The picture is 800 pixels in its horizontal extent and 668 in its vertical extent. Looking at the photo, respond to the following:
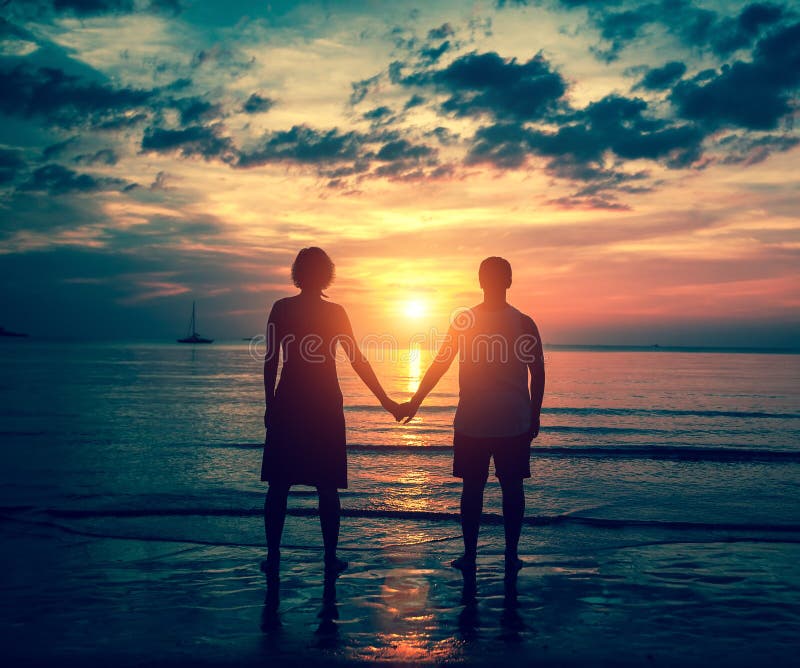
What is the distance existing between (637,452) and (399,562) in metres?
8.78

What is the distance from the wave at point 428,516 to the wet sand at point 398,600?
0.39 metres

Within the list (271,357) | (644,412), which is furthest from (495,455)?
(644,412)

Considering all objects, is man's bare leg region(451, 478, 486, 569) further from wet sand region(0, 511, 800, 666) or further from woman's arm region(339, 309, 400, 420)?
woman's arm region(339, 309, 400, 420)

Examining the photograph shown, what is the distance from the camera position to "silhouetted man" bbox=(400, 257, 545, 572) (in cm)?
499

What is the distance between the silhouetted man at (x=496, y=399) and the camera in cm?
499

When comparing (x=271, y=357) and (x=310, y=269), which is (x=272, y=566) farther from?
(x=310, y=269)

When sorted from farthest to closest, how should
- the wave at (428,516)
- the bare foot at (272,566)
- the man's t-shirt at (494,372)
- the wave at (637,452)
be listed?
the wave at (637,452) < the wave at (428,516) < the man's t-shirt at (494,372) < the bare foot at (272,566)

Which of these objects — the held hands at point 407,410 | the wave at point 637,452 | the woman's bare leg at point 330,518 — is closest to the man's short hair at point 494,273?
the held hands at point 407,410

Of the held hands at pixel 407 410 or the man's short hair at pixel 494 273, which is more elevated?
the man's short hair at pixel 494 273

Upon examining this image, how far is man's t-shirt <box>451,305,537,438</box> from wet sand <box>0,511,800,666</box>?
128cm

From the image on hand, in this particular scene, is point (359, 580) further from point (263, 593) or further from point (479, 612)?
point (479, 612)

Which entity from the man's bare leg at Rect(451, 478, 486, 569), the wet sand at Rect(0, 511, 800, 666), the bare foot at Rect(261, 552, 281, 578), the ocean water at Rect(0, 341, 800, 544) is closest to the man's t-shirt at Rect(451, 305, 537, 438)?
the man's bare leg at Rect(451, 478, 486, 569)

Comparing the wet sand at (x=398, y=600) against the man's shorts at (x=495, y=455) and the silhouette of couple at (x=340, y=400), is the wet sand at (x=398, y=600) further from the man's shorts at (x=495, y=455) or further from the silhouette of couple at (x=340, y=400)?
the man's shorts at (x=495, y=455)

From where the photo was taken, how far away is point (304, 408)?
191 inches
